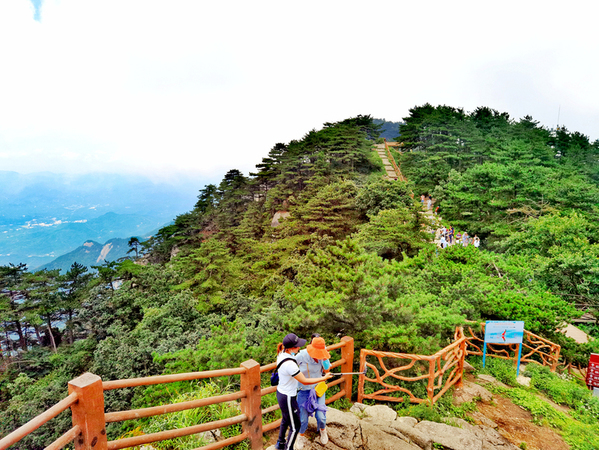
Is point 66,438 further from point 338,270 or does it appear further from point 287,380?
point 338,270

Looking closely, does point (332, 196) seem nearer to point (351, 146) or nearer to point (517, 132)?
point (351, 146)

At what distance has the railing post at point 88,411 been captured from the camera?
239 centimetres

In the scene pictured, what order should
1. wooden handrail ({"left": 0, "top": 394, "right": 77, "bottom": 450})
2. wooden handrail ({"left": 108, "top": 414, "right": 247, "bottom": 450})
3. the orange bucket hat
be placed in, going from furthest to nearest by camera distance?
the orange bucket hat → wooden handrail ({"left": 108, "top": 414, "right": 247, "bottom": 450}) → wooden handrail ({"left": 0, "top": 394, "right": 77, "bottom": 450})

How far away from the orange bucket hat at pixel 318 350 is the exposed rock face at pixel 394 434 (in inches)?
45.0

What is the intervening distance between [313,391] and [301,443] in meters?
0.67

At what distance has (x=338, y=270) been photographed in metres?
6.57

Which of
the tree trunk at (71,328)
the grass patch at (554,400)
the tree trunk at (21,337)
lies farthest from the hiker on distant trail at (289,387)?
the tree trunk at (21,337)

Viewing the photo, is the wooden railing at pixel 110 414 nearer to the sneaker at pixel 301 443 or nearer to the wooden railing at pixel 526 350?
the sneaker at pixel 301 443

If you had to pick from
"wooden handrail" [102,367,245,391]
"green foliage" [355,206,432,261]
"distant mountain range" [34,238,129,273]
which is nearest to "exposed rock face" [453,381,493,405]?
"wooden handrail" [102,367,245,391]

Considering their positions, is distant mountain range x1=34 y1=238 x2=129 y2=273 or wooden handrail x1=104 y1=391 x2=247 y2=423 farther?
distant mountain range x1=34 y1=238 x2=129 y2=273

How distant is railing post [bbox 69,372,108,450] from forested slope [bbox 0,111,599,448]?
12.2 ft

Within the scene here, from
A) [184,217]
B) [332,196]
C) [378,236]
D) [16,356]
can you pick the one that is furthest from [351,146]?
[16,356]

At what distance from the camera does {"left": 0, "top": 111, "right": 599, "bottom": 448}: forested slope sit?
6.88m

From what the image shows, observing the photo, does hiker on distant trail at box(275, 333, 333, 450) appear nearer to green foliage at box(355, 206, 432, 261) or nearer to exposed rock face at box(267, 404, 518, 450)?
exposed rock face at box(267, 404, 518, 450)
